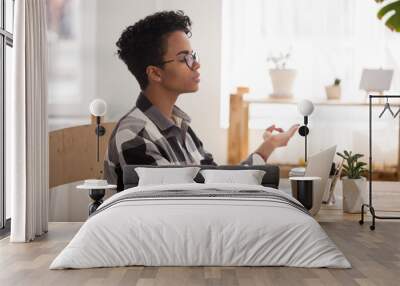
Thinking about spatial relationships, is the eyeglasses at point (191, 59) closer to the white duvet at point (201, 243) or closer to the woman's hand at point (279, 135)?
the woman's hand at point (279, 135)

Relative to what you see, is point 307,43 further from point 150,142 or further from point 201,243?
point 201,243

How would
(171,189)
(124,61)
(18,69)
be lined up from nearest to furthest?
(171,189), (18,69), (124,61)

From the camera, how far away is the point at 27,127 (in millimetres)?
6453

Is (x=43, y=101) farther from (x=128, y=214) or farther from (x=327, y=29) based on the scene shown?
(x=327, y=29)

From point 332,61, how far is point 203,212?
4.22 meters

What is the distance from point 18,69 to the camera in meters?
6.36

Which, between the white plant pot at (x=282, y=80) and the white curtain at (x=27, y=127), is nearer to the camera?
the white curtain at (x=27, y=127)

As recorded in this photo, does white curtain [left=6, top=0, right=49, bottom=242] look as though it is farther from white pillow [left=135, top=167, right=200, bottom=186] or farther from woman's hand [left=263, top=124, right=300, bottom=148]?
woman's hand [left=263, top=124, right=300, bottom=148]

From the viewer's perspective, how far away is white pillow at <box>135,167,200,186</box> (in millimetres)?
7321

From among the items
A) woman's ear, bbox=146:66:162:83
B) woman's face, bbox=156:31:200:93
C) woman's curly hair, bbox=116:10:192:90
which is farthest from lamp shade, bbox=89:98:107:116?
woman's face, bbox=156:31:200:93

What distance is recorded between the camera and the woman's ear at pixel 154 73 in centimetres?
823

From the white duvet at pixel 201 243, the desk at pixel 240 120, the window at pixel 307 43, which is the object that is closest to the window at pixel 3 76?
the white duvet at pixel 201 243

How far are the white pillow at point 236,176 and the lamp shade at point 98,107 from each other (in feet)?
5.35

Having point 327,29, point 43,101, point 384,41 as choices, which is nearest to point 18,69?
point 43,101
